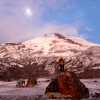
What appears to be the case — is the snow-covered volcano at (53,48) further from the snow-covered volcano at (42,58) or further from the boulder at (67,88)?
the boulder at (67,88)

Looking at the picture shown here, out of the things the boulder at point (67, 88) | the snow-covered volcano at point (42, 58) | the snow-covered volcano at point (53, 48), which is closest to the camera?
the boulder at point (67, 88)

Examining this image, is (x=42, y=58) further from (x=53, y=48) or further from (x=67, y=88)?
(x=67, y=88)

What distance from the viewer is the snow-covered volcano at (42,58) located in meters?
92.0

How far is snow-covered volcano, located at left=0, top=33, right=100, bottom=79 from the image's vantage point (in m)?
92.0

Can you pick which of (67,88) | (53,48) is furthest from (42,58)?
(67,88)

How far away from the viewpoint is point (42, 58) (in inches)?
4478

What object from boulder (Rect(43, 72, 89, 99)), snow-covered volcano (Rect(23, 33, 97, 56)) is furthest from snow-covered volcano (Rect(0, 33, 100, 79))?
boulder (Rect(43, 72, 89, 99))

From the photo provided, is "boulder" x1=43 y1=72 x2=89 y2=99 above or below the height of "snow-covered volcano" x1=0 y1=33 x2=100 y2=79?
below

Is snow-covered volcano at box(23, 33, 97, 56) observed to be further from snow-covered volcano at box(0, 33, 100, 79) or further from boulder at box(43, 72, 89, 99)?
boulder at box(43, 72, 89, 99)

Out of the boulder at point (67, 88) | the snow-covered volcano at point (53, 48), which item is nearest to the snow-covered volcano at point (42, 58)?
the snow-covered volcano at point (53, 48)

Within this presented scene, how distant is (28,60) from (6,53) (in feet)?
63.8

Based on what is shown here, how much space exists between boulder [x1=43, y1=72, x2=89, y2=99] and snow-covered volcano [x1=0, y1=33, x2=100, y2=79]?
61.9 meters

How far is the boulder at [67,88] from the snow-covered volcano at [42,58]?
61.9 metres

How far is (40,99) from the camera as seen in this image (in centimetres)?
2383
